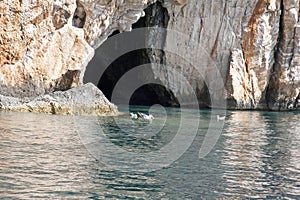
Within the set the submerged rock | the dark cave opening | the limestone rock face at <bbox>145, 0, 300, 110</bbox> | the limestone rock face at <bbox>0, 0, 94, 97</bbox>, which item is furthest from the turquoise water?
the dark cave opening

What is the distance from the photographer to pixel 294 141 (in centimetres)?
1983

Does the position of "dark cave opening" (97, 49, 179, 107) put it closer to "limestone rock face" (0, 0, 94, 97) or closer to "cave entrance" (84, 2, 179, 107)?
"cave entrance" (84, 2, 179, 107)

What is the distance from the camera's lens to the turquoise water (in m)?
9.75

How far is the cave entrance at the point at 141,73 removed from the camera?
38031 millimetres

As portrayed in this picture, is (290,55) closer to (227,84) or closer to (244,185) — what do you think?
(227,84)

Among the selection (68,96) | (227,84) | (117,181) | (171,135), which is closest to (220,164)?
(117,181)

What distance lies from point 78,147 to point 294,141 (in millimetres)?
10330

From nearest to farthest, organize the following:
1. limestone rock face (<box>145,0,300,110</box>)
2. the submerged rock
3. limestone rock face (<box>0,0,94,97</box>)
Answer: the submerged rock, limestone rock face (<box>0,0,94,97</box>), limestone rock face (<box>145,0,300,110</box>)

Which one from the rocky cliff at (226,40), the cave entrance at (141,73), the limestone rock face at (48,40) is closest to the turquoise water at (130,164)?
the limestone rock face at (48,40)

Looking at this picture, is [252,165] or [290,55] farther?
[290,55]

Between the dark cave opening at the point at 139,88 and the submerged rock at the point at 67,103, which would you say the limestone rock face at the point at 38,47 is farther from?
the dark cave opening at the point at 139,88

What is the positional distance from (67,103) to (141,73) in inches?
681

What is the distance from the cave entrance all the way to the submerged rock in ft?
42.2

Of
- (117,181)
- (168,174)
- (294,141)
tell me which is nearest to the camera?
(117,181)
